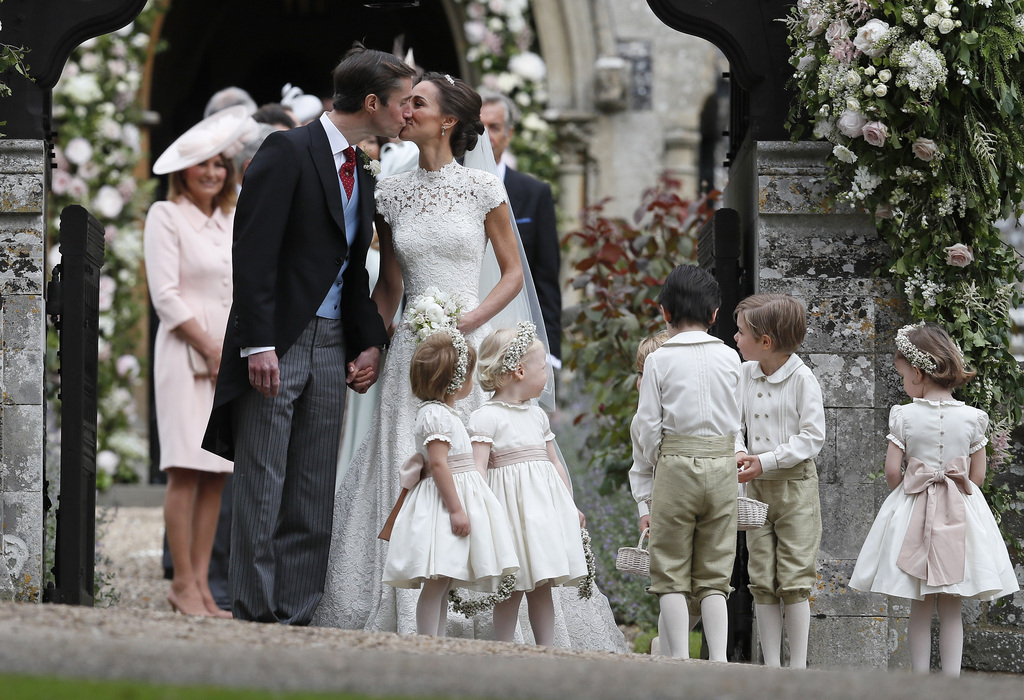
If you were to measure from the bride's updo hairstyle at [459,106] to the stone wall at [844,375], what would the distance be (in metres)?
0.98

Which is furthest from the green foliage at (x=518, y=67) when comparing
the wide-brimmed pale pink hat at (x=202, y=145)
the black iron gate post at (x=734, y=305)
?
the black iron gate post at (x=734, y=305)

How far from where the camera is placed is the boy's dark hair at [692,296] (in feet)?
13.5

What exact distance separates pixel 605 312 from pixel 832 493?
212 cm

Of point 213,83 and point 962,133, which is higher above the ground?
point 213,83

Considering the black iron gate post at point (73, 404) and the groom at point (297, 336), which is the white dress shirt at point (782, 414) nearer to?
the groom at point (297, 336)

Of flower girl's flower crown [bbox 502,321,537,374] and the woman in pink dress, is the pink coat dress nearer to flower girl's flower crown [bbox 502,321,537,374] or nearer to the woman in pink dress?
the woman in pink dress

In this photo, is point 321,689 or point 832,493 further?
point 832,493

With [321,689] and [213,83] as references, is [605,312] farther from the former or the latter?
[213,83]

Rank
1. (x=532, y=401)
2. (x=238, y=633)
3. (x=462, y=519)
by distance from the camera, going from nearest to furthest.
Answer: (x=238, y=633) → (x=462, y=519) → (x=532, y=401)

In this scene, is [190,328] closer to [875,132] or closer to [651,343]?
[651,343]

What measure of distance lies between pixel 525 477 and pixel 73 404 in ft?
5.35

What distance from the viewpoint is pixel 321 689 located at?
2.49 m

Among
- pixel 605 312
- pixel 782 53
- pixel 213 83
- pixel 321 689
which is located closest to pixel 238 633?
pixel 321 689

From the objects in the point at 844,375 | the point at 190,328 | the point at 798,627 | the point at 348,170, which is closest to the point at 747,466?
the point at 798,627
